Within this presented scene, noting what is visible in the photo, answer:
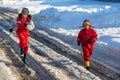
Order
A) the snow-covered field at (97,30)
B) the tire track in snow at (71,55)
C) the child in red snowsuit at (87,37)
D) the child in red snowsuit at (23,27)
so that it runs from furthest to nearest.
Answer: the snow-covered field at (97,30) < the child in red snowsuit at (23,27) < the child in red snowsuit at (87,37) < the tire track in snow at (71,55)

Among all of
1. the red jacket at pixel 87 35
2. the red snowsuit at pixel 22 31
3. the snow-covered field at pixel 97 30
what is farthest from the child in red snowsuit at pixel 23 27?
the snow-covered field at pixel 97 30

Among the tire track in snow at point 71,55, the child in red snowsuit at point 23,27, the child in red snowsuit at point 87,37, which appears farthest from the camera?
the child in red snowsuit at point 23,27

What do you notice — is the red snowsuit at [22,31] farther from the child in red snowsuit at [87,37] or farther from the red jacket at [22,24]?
Result: the child in red snowsuit at [87,37]

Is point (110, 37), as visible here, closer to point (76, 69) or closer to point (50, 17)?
point (76, 69)

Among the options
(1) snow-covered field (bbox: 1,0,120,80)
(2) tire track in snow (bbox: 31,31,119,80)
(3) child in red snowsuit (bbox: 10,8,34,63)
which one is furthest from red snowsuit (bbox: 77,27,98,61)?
(3) child in red snowsuit (bbox: 10,8,34,63)

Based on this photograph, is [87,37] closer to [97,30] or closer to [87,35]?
[87,35]

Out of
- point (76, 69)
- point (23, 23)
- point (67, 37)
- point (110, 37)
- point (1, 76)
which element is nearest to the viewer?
point (1, 76)

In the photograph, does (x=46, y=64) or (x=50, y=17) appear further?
(x=50, y=17)

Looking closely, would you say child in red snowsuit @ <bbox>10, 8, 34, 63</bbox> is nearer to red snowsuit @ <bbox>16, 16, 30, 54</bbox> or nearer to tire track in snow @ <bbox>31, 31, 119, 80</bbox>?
red snowsuit @ <bbox>16, 16, 30, 54</bbox>

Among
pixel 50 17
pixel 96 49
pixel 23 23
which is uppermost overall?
pixel 23 23

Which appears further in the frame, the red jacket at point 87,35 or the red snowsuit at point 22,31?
the red snowsuit at point 22,31

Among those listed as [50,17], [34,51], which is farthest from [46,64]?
[50,17]

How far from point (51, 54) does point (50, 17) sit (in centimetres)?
1477

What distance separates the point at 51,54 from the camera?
42.6 ft
